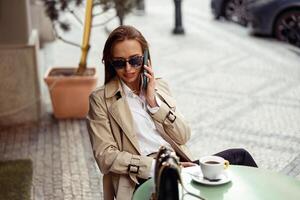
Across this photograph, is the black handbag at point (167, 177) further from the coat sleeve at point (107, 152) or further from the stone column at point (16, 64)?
the stone column at point (16, 64)

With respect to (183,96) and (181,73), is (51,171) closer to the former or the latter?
(183,96)

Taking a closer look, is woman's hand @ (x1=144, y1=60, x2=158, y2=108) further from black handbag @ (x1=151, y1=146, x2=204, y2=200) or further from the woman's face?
black handbag @ (x1=151, y1=146, x2=204, y2=200)

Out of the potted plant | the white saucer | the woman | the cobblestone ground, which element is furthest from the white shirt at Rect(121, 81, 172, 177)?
the potted plant

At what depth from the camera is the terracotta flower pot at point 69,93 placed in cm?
601

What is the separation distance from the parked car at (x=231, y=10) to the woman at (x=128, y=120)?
28.9ft

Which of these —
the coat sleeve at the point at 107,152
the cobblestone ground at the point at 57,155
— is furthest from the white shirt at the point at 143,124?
the cobblestone ground at the point at 57,155

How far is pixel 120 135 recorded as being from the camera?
2990mm

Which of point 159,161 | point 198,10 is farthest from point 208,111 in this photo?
point 198,10

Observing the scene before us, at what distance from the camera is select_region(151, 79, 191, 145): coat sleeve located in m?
2.97

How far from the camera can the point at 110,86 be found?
119 inches

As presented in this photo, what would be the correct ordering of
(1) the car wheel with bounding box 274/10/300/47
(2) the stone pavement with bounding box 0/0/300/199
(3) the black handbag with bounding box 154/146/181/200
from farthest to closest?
(1) the car wheel with bounding box 274/10/300/47 → (2) the stone pavement with bounding box 0/0/300/199 → (3) the black handbag with bounding box 154/146/181/200

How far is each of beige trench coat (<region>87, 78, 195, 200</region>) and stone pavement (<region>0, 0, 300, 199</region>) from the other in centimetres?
141

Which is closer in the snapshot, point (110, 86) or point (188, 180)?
point (188, 180)

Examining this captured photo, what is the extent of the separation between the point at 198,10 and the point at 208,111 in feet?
26.9
